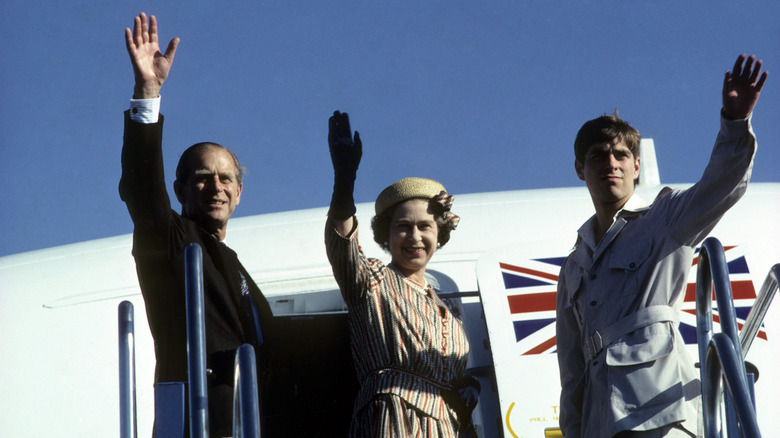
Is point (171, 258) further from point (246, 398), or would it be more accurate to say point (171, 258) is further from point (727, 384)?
point (727, 384)

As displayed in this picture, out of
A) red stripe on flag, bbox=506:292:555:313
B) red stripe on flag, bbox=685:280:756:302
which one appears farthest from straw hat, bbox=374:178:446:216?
red stripe on flag, bbox=685:280:756:302

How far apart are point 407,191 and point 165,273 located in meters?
1.14

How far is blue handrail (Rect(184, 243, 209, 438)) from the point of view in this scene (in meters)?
2.71

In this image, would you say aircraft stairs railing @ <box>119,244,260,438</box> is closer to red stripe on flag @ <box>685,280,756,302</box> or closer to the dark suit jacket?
the dark suit jacket

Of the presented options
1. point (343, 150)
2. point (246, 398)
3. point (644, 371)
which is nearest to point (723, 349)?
point (644, 371)

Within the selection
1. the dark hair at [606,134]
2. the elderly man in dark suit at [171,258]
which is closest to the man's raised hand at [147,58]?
the elderly man in dark suit at [171,258]

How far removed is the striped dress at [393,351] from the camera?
10.9 feet

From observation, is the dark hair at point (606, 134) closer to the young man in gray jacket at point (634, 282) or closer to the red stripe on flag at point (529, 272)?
the young man in gray jacket at point (634, 282)

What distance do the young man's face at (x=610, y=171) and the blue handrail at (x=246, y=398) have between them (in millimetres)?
1715

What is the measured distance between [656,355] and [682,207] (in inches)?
23.0

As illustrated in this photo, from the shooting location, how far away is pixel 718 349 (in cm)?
290

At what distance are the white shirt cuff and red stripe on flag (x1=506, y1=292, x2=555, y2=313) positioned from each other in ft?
9.13

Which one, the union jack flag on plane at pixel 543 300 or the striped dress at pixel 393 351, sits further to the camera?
the union jack flag on plane at pixel 543 300

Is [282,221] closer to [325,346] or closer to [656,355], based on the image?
[325,346]
